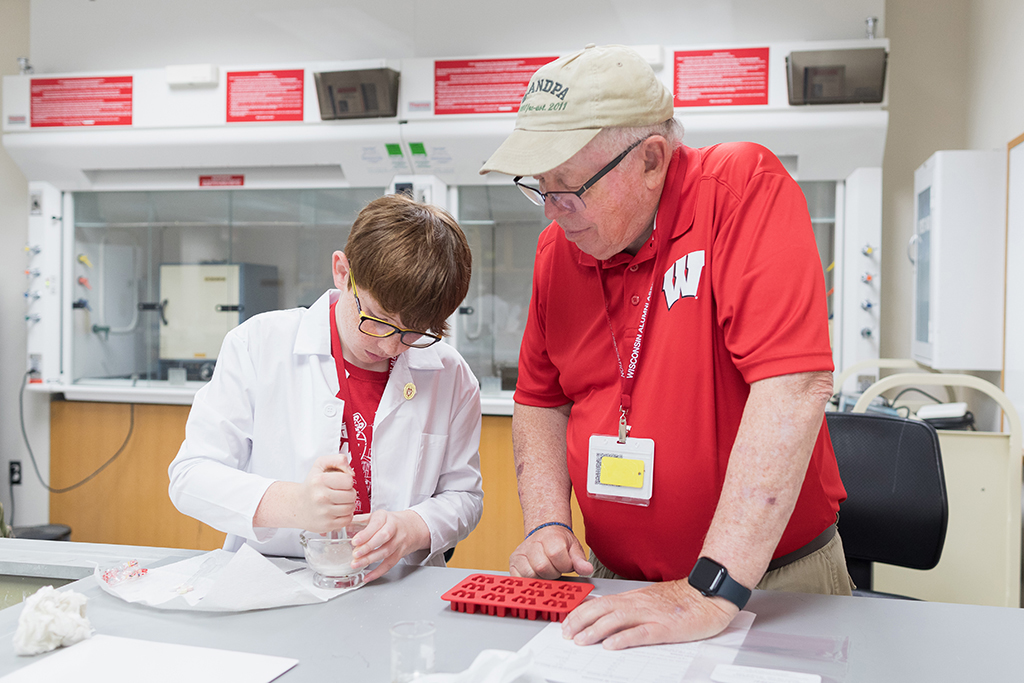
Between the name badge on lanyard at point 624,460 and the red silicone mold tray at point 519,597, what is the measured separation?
137 millimetres

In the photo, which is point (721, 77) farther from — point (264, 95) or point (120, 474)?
point (120, 474)

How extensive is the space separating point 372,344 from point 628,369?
430 millimetres

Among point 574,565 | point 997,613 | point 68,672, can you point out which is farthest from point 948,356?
point 68,672

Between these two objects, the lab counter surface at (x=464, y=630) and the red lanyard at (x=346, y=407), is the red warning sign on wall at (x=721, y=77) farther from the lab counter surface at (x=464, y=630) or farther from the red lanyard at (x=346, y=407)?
the lab counter surface at (x=464, y=630)

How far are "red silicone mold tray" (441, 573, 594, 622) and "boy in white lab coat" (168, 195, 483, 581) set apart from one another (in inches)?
7.0

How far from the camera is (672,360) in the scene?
1017mm

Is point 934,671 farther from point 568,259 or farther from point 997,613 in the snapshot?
point 568,259

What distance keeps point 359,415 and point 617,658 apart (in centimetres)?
65

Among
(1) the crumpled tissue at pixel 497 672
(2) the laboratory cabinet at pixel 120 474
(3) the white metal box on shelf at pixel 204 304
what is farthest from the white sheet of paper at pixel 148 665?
(3) the white metal box on shelf at pixel 204 304

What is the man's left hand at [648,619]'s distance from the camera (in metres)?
0.83

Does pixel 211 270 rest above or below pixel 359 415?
above

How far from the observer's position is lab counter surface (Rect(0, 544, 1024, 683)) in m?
0.79

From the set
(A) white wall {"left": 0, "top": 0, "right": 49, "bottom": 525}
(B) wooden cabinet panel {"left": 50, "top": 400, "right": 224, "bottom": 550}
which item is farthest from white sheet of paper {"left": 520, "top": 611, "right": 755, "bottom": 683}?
(A) white wall {"left": 0, "top": 0, "right": 49, "bottom": 525}

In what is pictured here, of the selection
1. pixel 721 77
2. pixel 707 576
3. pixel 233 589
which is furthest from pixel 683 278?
pixel 721 77
